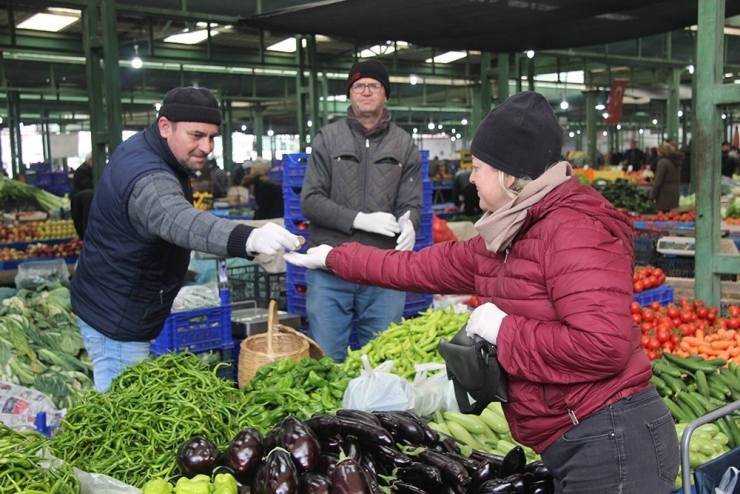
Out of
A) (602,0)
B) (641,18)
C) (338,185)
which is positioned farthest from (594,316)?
(641,18)

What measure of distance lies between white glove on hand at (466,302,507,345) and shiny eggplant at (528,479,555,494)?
83 centimetres

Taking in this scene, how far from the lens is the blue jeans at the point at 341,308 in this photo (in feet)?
15.6

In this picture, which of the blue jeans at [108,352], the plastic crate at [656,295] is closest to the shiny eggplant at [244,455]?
the blue jeans at [108,352]

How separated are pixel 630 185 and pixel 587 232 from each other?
1249cm

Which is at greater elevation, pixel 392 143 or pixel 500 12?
pixel 500 12

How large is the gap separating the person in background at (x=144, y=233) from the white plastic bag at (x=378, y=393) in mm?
937

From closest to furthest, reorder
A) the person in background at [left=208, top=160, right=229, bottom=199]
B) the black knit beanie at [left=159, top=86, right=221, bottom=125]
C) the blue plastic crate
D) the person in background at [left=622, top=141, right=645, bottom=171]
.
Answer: the black knit beanie at [left=159, top=86, right=221, bottom=125], the blue plastic crate, the person in background at [left=208, top=160, right=229, bottom=199], the person in background at [left=622, top=141, right=645, bottom=171]

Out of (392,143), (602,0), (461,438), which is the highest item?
(602,0)

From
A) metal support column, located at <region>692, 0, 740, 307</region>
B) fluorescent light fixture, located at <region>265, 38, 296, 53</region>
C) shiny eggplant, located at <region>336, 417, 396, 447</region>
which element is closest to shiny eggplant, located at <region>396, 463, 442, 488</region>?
shiny eggplant, located at <region>336, 417, 396, 447</region>

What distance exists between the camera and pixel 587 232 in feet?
6.90

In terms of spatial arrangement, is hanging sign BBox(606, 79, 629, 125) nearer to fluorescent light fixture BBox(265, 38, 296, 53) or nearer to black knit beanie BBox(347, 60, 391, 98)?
fluorescent light fixture BBox(265, 38, 296, 53)

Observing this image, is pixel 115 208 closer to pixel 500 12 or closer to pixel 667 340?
pixel 667 340

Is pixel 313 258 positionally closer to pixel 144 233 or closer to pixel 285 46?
pixel 144 233

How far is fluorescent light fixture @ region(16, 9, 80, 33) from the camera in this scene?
12.3 meters
